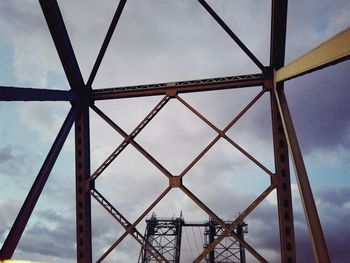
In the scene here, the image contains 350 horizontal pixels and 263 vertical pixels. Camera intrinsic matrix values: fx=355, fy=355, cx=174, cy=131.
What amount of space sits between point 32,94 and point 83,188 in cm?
294

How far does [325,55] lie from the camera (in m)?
4.19

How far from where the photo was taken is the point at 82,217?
27.2 ft

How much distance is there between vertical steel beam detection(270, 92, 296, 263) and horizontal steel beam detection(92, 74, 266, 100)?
2.19ft

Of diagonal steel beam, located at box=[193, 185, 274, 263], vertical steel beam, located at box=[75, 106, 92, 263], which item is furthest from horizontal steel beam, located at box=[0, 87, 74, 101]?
diagonal steel beam, located at box=[193, 185, 274, 263]

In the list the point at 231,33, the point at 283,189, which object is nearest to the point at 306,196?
the point at 283,189

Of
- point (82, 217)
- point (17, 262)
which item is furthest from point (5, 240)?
point (82, 217)

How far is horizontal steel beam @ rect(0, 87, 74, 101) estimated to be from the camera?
561cm

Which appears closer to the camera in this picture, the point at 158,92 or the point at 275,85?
the point at 275,85

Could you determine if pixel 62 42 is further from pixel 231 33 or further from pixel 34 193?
pixel 231 33

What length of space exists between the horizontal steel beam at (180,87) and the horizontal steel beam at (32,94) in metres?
1.19

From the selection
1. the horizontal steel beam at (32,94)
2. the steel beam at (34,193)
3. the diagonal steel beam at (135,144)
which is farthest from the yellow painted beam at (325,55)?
the steel beam at (34,193)

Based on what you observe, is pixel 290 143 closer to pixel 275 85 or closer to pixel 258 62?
pixel 275 85

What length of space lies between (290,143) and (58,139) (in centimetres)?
498

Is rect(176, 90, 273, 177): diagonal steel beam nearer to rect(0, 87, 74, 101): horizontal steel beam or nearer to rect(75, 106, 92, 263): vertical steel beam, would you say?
rect(75, 106, 92, 263): vertical steel beam
